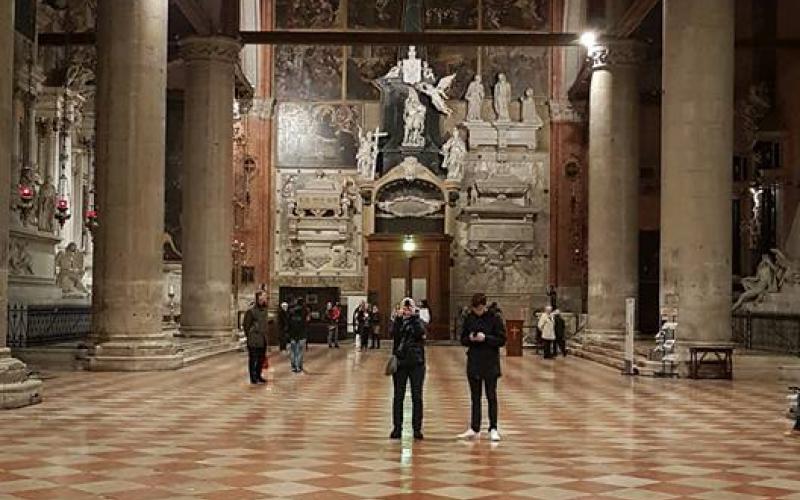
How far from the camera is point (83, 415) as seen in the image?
1480cm

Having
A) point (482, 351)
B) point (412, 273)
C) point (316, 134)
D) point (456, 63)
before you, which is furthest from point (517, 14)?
point (482, 351)

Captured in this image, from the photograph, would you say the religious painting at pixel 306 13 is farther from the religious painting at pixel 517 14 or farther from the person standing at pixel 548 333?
the person standing at pixel 548 333

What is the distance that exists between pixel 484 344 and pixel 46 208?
2037 cm

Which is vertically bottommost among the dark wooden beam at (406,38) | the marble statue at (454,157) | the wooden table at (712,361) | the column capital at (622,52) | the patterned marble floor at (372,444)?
the patterned marble floor at (372,444)

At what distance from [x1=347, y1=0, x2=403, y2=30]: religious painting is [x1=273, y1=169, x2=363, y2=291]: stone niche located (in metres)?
5.59

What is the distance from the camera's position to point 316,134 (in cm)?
4297

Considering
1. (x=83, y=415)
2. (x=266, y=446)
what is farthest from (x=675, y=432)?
(x=83, y=415)

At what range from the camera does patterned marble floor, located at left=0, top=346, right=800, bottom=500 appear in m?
9.69

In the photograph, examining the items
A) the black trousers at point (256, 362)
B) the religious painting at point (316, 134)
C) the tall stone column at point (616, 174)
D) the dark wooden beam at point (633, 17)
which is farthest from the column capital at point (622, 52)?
the black trousers at point (256, 362)

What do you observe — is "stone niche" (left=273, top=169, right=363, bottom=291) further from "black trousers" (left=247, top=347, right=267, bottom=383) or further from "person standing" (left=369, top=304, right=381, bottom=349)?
"black trousers" (left=247, top=347, right=267, bottom=383)

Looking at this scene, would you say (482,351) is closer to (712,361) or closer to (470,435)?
(470,435)

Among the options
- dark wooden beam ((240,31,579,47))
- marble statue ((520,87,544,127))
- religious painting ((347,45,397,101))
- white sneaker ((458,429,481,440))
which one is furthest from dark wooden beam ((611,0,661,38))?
white sneaker ((458,429,481,440))

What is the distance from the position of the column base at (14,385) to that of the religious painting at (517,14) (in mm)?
30257

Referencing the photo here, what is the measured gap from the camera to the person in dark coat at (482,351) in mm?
12742
